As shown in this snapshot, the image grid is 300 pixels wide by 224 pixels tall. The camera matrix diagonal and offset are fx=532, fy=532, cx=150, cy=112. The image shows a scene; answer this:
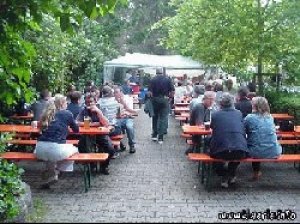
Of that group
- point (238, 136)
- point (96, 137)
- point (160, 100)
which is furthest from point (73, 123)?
point (160, 100)

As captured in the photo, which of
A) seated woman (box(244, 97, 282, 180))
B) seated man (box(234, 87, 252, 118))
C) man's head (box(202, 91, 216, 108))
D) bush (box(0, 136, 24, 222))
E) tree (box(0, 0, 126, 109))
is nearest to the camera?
tree (box(0, 0, 126, 109))

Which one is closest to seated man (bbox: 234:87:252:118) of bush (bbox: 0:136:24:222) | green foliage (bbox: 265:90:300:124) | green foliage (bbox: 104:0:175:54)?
green foliage (bbox: 265:90:300:124)

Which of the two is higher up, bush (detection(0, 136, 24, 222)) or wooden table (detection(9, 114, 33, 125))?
wooden table (detection(9, 114, 33, 125))

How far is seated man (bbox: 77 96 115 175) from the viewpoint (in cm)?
956

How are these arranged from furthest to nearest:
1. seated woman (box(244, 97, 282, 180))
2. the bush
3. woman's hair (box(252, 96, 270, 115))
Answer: woman's hair (box(252, 96, 270, 115))
seated woman (box(244, 97, 282, 180))
the bush

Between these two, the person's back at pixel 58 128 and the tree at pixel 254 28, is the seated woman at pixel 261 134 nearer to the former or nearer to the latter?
the person's back at pixel 58 128

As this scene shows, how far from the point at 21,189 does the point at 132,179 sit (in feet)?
8.96

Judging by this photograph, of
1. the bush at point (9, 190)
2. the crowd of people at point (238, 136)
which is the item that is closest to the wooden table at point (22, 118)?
the crowd of people at point (238, 136)

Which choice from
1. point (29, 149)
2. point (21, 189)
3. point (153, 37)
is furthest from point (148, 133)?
point (153, 37)

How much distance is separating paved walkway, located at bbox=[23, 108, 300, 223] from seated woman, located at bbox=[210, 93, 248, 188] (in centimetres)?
54

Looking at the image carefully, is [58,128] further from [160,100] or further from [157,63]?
[157,63]

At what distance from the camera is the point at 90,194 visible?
7824 mm

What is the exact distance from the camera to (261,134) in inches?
326

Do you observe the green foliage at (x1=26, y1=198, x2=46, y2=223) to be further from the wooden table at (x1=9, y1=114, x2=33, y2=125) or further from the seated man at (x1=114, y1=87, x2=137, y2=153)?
the wooden table at (x1=9, y1=114, x2=33, y2=125)
